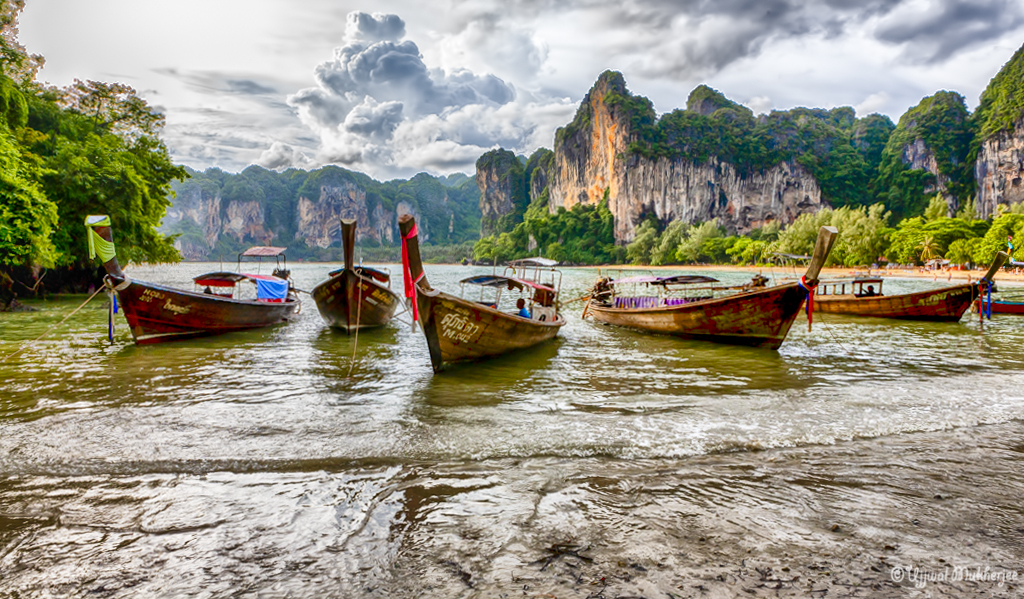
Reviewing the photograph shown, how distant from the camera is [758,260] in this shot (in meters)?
77.4

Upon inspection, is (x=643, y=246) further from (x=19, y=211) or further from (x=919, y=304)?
(x=19, y=211)

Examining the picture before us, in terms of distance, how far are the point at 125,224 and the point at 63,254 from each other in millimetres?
2614

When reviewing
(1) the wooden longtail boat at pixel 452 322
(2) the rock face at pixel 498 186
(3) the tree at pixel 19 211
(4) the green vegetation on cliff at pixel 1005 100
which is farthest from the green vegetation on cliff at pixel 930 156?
(3) the tree at pixel 19 211

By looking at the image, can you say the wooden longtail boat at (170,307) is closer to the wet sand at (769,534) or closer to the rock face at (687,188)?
the wet sand at (769,534)

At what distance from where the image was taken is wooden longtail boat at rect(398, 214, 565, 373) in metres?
7.69

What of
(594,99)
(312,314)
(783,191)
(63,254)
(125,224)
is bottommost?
(312,314)

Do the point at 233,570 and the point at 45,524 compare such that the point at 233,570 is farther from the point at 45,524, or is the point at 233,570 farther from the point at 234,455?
the point at 234,455

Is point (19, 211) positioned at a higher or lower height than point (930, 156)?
lower

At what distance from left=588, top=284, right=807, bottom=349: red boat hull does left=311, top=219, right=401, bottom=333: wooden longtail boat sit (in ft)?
27.3

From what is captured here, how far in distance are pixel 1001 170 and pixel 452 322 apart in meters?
118

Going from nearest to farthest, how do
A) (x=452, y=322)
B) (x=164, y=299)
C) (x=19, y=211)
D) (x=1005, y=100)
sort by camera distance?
(x=452, y=322) → (x=164, y=299) → (x=19, y=211) → (x=1005, y=100)

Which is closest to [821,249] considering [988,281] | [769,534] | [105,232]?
[769,534]

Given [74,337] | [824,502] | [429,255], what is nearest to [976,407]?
[824,502]

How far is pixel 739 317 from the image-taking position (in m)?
11.9
